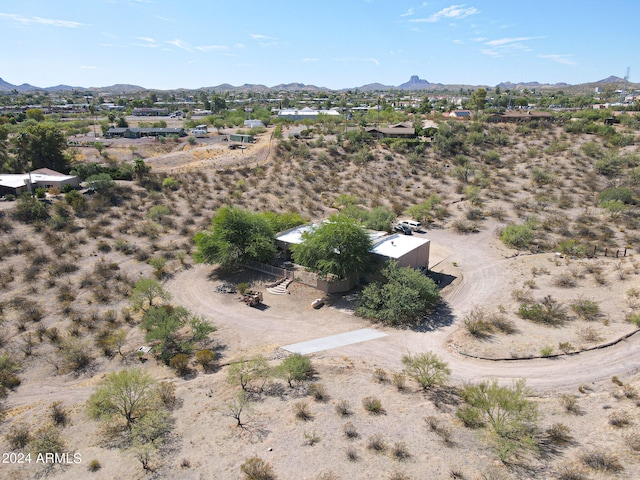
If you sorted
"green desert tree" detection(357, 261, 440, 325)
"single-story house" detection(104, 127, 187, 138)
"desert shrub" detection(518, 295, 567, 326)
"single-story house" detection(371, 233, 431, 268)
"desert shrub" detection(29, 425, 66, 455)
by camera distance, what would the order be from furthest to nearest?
1. "single-story house" detection(104, 127, 187, 138)
2. "single-story house" detection(371, 233, 431, 268)
3. "green desert tree" detection(357, 261, 440, 325)
4. "desert shrub" detection(518, 295, 567, 326)
5. "desert shrub" detection(29, 425, 66, 455)

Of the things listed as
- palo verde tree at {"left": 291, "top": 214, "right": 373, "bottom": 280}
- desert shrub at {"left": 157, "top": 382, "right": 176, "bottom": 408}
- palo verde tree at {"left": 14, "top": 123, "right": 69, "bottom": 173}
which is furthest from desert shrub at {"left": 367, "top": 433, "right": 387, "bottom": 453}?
palo verde tree at {"left": 14, "top": 123, "right": 69, "bottom": 173}

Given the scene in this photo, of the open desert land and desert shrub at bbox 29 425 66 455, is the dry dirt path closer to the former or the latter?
the open desert land

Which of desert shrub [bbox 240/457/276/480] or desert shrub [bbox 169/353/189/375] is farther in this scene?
desert shrub [bbox 169/353/189/375]

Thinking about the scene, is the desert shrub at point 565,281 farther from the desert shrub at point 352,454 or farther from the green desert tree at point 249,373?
the green desert tree at point 249,373

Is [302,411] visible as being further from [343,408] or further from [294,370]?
[294,370]

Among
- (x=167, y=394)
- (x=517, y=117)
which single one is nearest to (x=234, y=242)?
(x=167, y=394)

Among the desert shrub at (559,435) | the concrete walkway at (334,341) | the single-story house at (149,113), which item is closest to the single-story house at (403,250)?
the concrete walkway at (334,341)
